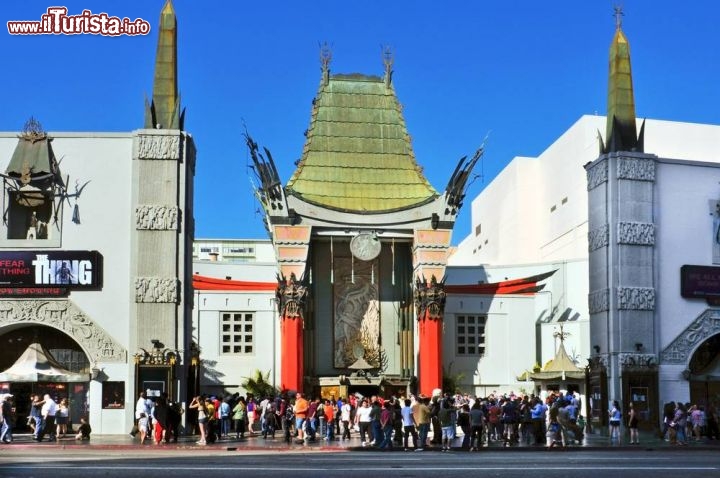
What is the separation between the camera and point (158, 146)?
119ft

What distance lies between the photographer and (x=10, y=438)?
31.9 meters

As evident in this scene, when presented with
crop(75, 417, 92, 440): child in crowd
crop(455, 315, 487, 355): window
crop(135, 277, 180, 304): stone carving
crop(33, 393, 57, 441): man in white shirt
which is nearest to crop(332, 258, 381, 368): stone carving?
crop(455, 315, 487, 355): window

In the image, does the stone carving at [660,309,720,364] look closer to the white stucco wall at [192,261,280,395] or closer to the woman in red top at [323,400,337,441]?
the woman in red top at [323,400,337,441]

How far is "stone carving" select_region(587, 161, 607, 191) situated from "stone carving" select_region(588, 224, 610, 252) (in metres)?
1.59

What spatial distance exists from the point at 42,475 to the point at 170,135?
18544mm

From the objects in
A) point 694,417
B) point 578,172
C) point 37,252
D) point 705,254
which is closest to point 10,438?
point 37,252

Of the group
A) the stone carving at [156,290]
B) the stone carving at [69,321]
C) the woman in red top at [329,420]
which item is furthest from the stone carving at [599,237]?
the stone carving at [69,321]

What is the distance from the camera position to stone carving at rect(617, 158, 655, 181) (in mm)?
38906

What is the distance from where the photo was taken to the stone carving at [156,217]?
36.0 meters

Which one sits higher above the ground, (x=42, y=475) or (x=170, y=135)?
(x=170, y=135)

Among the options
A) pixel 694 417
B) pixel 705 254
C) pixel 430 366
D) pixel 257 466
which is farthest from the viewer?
pixel 430 366

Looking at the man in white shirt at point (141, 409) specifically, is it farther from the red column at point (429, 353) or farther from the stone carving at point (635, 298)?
the red column at point (429, 353)

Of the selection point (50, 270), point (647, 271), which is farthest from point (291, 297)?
point (647, 271)

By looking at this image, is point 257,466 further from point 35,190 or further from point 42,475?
point 35,190
